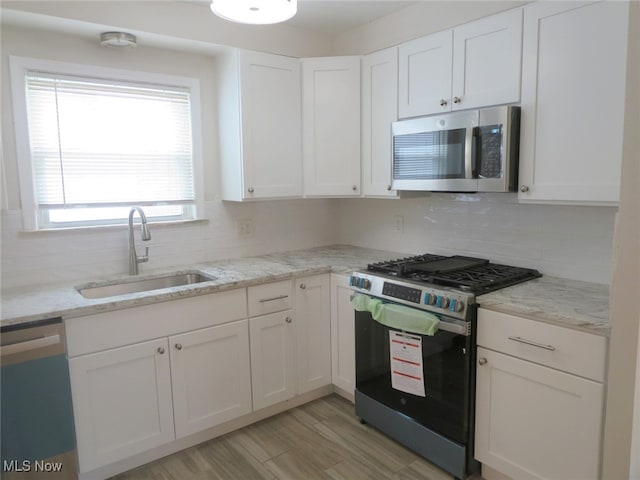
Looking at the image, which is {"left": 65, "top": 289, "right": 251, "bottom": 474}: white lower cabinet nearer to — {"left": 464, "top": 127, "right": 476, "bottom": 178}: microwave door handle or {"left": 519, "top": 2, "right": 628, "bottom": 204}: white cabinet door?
{"left": 464, "top": 127, "right": 476, "bottom": 178}: microwave door handle

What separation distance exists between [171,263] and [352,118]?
1505mm

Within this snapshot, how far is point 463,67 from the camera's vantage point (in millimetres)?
2320

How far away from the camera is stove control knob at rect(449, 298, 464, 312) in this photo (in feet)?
6.40

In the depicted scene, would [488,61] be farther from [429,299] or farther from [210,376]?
[210,376]

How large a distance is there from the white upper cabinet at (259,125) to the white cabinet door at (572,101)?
1.41 m

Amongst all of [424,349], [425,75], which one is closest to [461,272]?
[424,349]

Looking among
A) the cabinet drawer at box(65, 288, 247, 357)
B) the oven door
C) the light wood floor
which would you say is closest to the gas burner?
the oven door

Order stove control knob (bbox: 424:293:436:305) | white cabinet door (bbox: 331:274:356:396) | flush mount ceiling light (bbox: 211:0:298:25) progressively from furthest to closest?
1. white cabinet door (bbox: 331:274:356:396)
2. stove control knob (bbox: 424:293:436:305)
3. flush mount ceiling light (bbox: 211:0:298:25)

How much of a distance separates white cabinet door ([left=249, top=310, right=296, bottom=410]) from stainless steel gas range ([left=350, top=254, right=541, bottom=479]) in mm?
414

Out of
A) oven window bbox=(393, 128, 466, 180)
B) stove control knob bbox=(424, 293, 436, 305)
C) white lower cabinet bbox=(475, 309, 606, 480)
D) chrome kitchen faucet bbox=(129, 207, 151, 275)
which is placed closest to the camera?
white lower cabinet bbox=(475, 309, 606, 480)

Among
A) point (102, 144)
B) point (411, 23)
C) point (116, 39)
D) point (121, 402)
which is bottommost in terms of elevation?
point (121, 402)

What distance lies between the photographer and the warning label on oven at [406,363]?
218cm

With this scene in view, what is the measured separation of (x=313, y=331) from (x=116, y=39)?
1.98m

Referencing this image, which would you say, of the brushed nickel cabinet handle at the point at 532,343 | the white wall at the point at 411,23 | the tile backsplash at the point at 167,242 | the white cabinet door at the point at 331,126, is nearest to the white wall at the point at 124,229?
the tile backsplash at the point at 167,242
